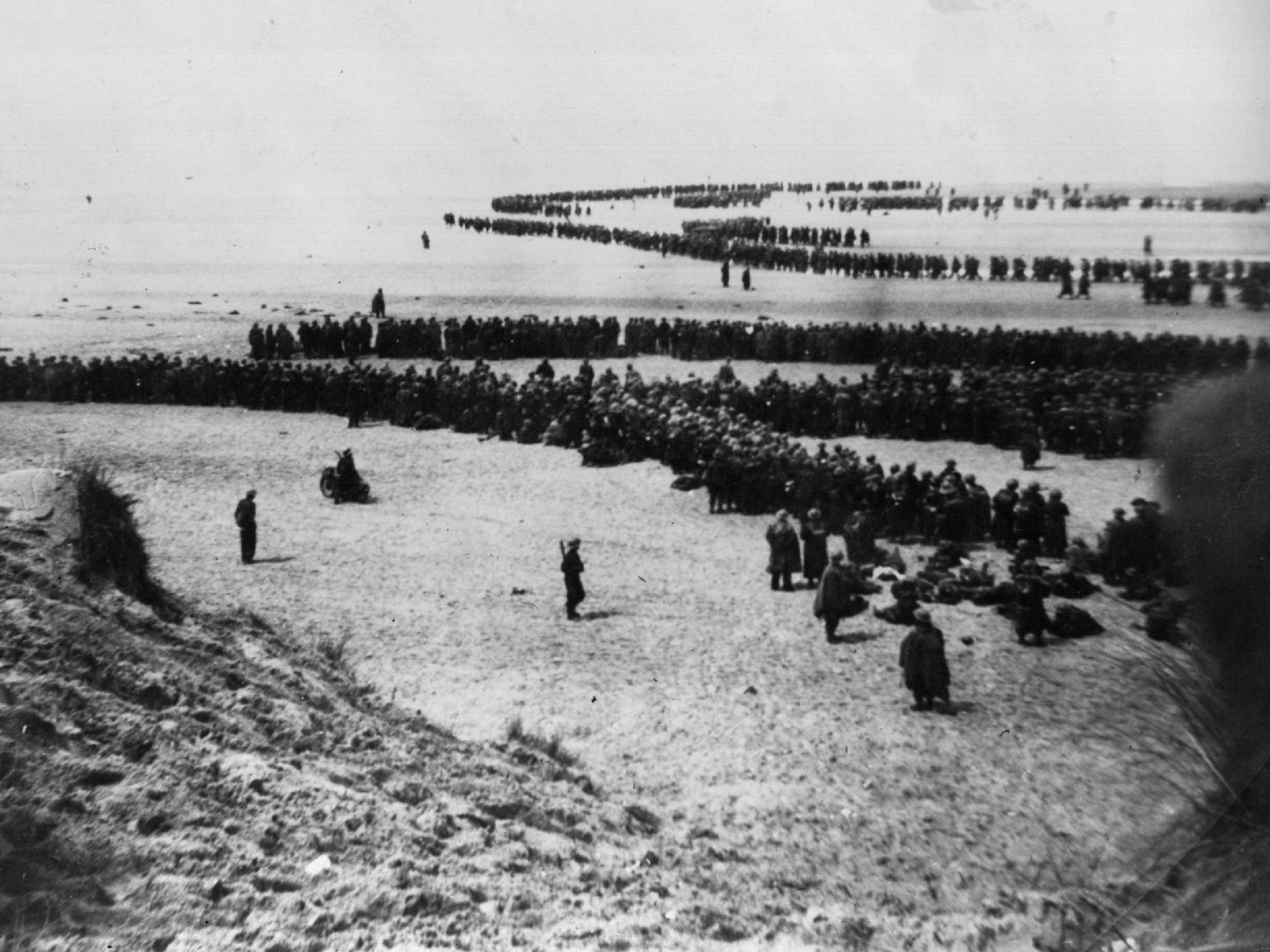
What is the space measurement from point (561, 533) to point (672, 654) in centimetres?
518

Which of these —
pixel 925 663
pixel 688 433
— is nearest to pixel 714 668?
pixel 925 663

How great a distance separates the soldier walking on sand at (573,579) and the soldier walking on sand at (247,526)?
15.6 feet

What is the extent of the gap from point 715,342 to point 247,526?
17.9 metres

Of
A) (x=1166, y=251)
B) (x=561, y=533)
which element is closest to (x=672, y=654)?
(x=561, y=533)

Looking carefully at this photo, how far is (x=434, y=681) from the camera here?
10.7 meters

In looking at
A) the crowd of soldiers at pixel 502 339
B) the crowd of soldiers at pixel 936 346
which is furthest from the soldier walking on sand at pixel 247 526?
the crowd of soldiers at pixel 502 339

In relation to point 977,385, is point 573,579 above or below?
below

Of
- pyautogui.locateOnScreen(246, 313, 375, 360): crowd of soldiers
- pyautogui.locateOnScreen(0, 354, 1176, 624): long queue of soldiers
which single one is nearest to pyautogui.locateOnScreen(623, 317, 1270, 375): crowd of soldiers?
pyautogui.locateOnScreen(0, 354, 1176, 624): long queue of soldiers

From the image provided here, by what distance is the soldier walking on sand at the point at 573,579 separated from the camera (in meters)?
12.5

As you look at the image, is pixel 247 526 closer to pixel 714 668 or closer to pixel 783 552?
pixel 714 668

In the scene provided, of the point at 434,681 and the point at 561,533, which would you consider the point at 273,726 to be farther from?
the point at 561,533

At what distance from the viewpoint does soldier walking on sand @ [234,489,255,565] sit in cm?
1434

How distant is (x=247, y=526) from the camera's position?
47.4 feet

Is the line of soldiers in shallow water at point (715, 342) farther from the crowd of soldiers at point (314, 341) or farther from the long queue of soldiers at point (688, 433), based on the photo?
the long queue of soldiers at point (688, 433)
